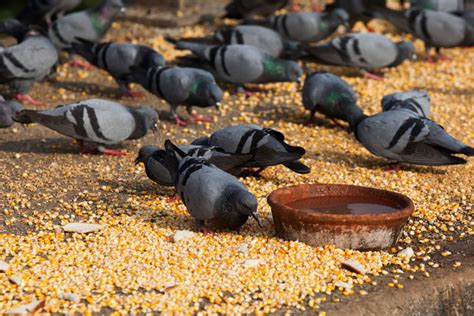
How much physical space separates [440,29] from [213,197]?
7746 millimetres

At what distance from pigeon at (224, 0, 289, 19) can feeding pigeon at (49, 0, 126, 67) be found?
104 inches

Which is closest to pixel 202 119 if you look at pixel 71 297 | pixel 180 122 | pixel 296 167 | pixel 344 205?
pixel 180 122

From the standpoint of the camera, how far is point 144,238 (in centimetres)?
670

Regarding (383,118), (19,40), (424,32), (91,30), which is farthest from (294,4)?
(383,118)

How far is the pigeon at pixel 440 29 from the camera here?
1326 centimetres

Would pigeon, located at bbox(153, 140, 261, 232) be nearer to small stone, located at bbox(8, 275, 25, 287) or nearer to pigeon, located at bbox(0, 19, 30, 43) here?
small stone, located at bbox(8, 275, 25, 287)

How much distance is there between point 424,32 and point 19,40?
5.91 metres

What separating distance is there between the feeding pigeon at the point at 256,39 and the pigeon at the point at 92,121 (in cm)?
348

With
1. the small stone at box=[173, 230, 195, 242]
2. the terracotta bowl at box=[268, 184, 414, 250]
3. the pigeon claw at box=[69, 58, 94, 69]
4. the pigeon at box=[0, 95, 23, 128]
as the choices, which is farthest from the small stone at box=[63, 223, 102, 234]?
the pigeon claw at box=[69, 58, 94, 69]

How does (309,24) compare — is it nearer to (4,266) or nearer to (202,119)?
(202,119)

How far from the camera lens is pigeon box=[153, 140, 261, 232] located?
6512mm

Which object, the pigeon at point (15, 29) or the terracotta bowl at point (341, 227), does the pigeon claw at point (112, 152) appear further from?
the pigeon at point (15, 29)

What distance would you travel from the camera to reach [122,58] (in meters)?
10.9

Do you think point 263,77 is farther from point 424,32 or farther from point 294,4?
point 294,4
